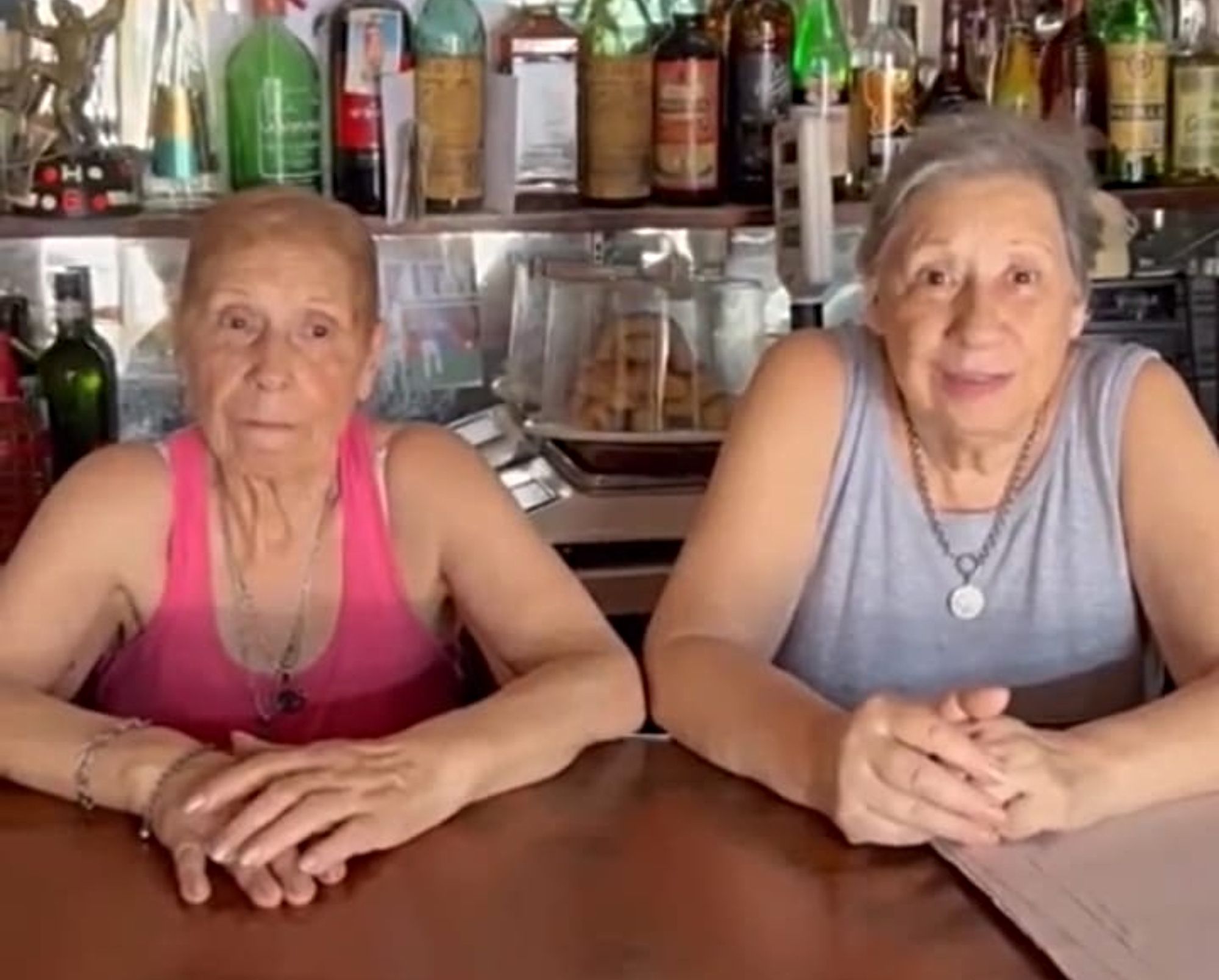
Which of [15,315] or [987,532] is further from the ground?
[15,315]

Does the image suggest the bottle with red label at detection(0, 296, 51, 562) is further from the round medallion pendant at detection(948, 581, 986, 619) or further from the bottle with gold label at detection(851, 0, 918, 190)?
the round medallion pendant at detection(948, 581, 986, 619)

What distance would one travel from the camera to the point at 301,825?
3.97 ft

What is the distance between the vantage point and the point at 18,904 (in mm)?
1148

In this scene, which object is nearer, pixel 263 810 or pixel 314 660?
pixel 263 810

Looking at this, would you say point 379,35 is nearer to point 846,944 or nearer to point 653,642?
point 653,642

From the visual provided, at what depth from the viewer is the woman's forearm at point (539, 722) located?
131cm

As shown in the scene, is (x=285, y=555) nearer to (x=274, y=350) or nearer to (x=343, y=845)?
(x=274, y=350)

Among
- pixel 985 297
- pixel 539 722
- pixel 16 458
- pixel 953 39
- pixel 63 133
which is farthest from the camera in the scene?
pixel 953 39

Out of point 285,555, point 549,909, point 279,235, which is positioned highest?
point 279,235

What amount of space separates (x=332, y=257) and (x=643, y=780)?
43cm

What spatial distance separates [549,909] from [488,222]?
53.8 inches

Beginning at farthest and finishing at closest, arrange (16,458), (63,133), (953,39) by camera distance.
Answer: (953,39), (63,133), (16,458)

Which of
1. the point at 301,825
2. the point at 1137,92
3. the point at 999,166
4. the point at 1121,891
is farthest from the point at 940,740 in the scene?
the point at 1137,92

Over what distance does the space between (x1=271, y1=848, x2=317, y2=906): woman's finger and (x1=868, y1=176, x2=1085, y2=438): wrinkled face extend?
0.58 meters
